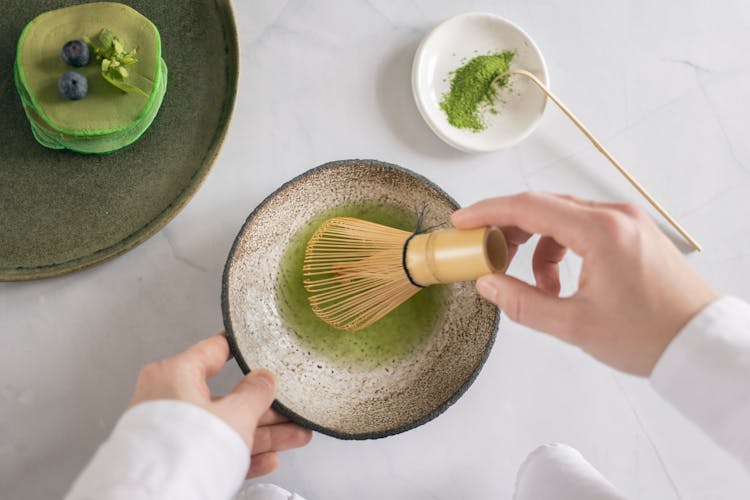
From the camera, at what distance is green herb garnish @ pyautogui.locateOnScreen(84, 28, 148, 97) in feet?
2.66

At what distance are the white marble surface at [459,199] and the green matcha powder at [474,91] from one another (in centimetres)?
5

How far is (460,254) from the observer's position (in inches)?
26.9

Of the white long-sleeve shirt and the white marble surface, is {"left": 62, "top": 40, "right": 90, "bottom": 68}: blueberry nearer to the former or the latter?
the white marble surface

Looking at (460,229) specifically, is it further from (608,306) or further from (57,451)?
(57,451)

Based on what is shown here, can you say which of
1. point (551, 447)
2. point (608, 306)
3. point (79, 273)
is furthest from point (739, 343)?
point (79, 273)

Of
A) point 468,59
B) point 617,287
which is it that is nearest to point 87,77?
point 468,59

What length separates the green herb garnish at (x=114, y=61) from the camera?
2.66 feet

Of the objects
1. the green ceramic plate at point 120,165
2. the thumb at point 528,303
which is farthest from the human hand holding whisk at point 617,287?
the green ceramic plate at point 120,165

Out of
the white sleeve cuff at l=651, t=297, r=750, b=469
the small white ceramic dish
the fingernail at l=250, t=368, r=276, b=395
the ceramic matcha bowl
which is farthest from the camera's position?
the small white ceramic dish

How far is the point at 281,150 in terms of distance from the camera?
955 mm

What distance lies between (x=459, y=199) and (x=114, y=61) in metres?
0.50

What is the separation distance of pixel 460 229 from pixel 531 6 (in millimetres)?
502

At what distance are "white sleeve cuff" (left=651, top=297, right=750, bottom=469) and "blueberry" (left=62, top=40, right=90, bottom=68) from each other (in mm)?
735

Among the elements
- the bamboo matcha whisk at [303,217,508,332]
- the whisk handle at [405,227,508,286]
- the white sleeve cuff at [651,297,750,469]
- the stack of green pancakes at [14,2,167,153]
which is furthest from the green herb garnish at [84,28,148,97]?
the white sleeve cuff at [651,297,750,469]
